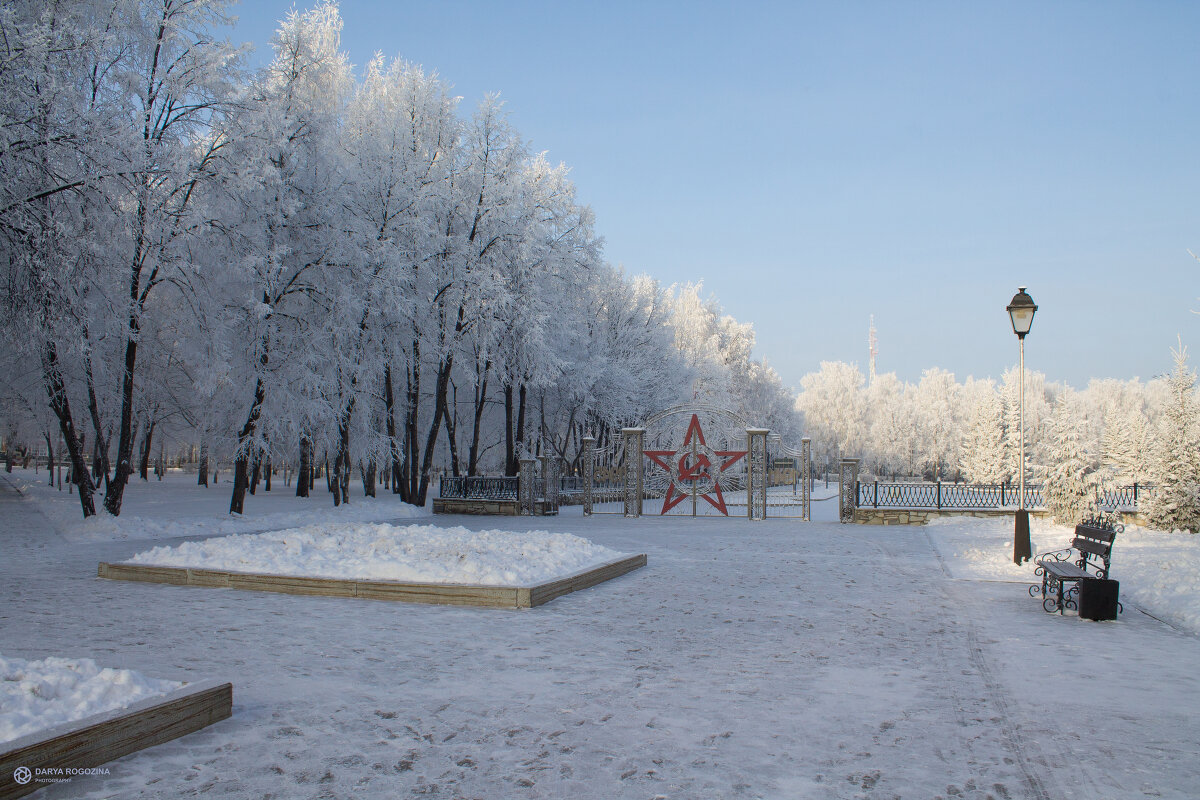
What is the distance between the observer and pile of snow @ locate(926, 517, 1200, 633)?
10.6 metres

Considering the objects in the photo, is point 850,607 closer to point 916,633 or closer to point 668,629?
point 916,633

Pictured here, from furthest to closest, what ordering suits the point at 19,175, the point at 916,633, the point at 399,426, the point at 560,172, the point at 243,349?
the point at 560,172
the point at 399,426
the point at 243,349
the point at 19,175
the point at 916,633

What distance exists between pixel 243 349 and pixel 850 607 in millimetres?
17746

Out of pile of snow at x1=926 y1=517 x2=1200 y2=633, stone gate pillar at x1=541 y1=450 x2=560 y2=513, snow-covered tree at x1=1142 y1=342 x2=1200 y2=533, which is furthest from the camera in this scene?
stone gate pillar at x1=541 y1=450 x2=560 y2=513

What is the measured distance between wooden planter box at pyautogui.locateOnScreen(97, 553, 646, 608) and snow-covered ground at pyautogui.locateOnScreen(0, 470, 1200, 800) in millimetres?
244

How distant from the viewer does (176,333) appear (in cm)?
3039

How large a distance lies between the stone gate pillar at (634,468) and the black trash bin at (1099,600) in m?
18.4

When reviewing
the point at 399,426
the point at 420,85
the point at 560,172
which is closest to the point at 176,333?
the point at 399,426

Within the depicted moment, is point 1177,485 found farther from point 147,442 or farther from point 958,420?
point 958,420

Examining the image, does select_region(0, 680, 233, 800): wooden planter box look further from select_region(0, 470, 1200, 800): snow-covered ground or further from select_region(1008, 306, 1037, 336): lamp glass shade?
select_region(1008, 306, 1037, 336): lamp glass shade

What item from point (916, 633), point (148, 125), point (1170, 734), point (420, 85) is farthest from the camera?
point (420, 85)

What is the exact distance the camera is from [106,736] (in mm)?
4664

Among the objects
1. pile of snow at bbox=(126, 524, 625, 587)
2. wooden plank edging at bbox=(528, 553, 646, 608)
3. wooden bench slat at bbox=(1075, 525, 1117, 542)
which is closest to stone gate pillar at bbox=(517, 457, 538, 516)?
wooden plank edging at bbox=(528, 553, 646, 608)

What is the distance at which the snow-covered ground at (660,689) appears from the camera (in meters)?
4.67
